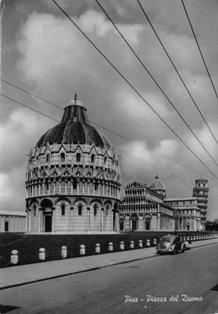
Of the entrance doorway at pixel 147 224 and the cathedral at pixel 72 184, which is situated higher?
the cathedral at pixel 72 184

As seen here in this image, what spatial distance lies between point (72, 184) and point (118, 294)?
57.4 m

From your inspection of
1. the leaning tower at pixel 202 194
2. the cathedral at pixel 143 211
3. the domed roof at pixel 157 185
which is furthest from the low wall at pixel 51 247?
the leaning tower at pixel 202 194

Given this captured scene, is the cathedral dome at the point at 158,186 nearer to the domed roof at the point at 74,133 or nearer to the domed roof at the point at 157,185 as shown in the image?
the domed roof at the point at 157,185

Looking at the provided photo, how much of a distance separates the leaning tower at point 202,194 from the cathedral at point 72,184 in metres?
99.0

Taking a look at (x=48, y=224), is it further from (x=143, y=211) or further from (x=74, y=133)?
(x=143, y=211)

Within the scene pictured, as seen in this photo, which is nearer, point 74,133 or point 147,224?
point 74,133

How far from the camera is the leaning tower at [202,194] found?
162 m

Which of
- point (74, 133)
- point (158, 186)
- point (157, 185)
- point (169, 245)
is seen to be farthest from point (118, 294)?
point (157, 185)

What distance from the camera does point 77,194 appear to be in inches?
2606

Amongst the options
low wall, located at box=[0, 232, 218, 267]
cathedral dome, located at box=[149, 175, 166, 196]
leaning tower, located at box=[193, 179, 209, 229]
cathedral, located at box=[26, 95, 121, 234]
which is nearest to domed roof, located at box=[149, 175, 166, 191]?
cathedral dome, located at box=[149, 175, 166, 196]

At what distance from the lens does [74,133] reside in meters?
70.7

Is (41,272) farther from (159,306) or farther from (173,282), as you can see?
(159,306)

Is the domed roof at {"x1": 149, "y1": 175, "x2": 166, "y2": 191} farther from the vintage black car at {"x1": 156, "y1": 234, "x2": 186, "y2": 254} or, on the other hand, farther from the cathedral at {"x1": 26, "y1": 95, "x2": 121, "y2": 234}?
the vintage black car at {"x1": 156, "y1": 234, "x2": 186, "y2": 254}

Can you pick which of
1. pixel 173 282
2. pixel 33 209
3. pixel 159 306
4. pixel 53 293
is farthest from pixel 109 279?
A: pixel 33 209
